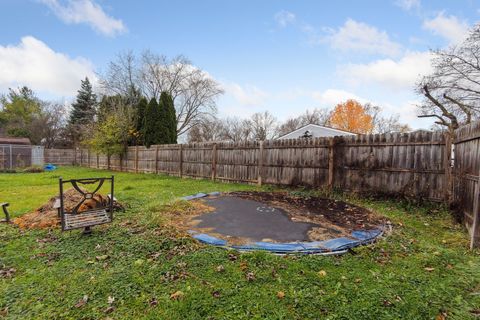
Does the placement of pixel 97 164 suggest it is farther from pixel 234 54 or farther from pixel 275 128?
pixel 275 128

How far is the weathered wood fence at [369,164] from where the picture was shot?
4.27 m

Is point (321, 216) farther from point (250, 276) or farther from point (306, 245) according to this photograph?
point (250, 276)

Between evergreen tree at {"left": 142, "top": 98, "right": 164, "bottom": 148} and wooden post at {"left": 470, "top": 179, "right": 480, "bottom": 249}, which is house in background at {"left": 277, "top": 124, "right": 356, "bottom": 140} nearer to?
evergreen tree at {"left": 142, "top": 98, "right": 164, "bottom": 148}

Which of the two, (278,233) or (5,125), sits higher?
(5,125)

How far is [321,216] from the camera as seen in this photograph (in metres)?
4.79

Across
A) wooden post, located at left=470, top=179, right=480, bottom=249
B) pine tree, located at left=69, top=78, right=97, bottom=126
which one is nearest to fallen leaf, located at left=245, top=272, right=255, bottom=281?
wooden post, located at left=470, top=179, right=480, bottom=249

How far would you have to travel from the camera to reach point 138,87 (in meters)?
26.5

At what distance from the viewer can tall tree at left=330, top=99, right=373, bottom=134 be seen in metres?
31.0

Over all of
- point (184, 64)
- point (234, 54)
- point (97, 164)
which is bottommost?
point (97, 164)

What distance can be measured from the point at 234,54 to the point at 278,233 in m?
10.8

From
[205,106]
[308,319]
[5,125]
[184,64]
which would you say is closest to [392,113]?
[205,106]

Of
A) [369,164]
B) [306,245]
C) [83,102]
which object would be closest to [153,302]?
[306,245]

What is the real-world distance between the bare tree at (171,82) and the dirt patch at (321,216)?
22712 mm

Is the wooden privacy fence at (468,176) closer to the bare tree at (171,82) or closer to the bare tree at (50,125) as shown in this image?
the bare tree at (171,82)
